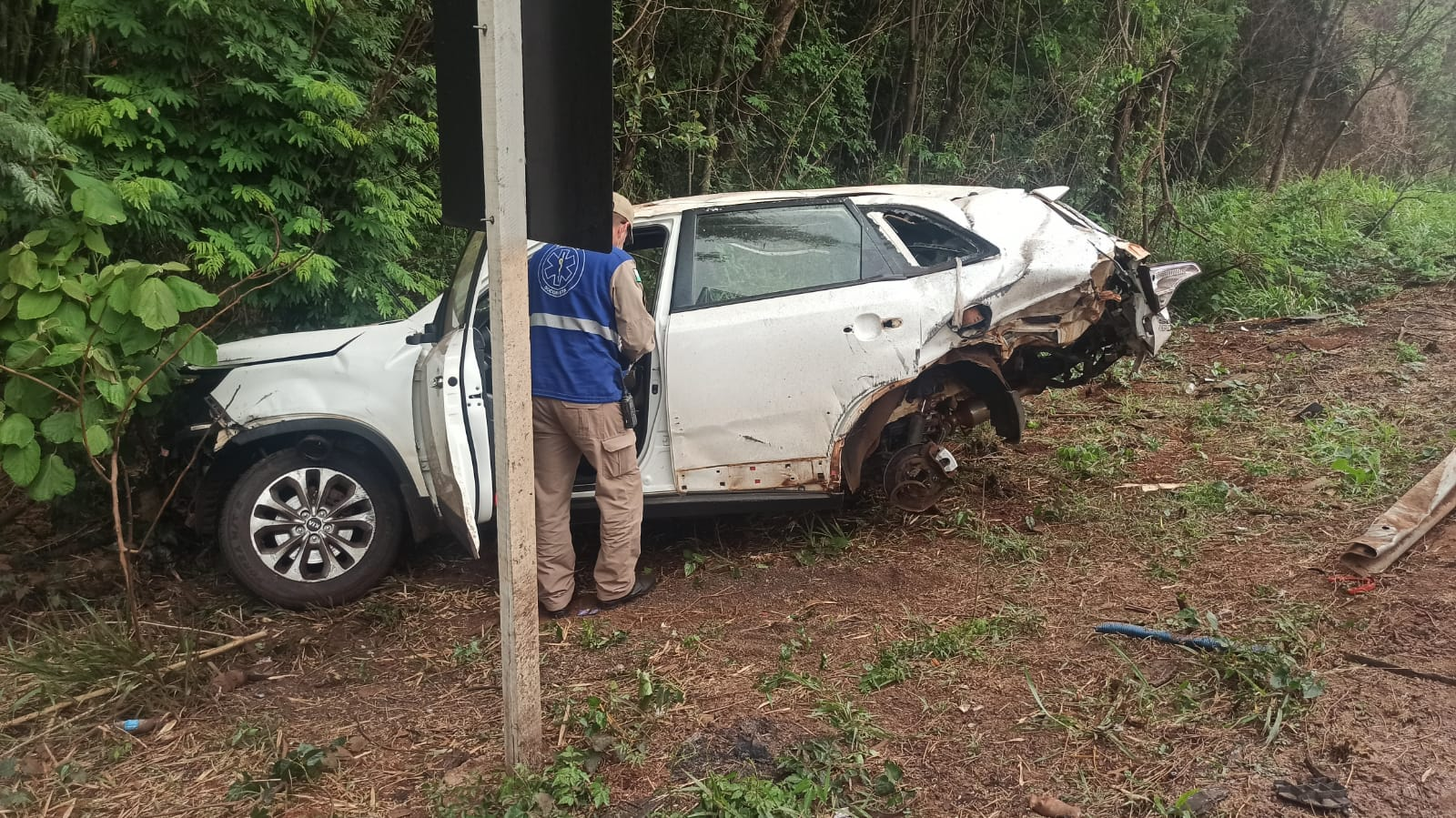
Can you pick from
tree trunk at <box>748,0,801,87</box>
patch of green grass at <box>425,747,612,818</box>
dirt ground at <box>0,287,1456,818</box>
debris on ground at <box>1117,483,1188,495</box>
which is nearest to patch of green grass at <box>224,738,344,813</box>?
dirt ground at <box>0,287,1456,818</box>

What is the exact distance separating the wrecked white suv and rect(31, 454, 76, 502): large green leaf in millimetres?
598

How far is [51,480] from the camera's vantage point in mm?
3570

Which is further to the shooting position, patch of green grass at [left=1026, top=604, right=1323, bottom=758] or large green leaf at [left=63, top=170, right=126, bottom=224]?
large green leaf at [left=63, top=170, right=126, bottom=224]

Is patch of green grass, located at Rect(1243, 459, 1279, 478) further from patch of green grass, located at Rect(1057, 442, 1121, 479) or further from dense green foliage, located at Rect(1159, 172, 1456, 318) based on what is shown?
dense green foliage, located at Rect(1159, 172, 1456, 318)

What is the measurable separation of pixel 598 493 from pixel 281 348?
161 centimetres

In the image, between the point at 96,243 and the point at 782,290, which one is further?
the point at 782,290

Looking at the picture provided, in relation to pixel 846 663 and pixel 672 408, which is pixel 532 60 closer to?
pixel 672 408

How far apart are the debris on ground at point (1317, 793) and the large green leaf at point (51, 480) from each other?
423cm

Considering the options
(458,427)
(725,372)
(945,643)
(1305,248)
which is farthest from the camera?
(1305,248)

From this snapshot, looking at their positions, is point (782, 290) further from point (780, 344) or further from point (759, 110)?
point (759, 110)

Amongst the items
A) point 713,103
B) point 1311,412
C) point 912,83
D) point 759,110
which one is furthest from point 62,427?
point 912,83

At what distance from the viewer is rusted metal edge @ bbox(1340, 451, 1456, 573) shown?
3.91 metres

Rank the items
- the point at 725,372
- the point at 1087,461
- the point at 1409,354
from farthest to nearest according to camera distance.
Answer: the point at 1409,354 → the point at 1087,461 → the point at 725,372

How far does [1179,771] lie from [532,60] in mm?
2757
